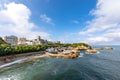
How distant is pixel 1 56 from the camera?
47.5 metres

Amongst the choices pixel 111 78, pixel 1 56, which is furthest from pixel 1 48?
pixel 111 78

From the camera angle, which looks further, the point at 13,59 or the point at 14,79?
the point at 13,59

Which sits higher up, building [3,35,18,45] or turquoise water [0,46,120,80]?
building [3,35,18,45]

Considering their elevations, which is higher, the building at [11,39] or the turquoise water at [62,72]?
the building at [11,39]

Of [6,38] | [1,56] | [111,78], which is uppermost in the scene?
[6,38]

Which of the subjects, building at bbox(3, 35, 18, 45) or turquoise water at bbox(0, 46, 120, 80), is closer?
turquoise water at bbox(0, 46, 120, 80)

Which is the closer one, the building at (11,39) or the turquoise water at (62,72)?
the turquoise water at (62,72)

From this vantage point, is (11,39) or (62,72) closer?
(62,72)

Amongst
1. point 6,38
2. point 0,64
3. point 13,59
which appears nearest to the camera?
point 0,64

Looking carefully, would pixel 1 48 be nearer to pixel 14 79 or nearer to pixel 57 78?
pixel 14 79

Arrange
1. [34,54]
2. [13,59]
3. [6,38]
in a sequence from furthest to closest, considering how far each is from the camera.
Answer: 1. [6,38]
2. [34,54]
3. [13,59]

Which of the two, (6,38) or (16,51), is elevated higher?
(6,38)

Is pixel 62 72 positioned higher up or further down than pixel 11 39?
further down

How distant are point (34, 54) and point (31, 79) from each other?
45726 mm
